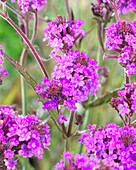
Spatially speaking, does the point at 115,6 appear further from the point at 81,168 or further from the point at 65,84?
the point at 81,168

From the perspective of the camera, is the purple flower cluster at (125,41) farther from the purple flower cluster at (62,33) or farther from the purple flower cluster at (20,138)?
the purple flower cluster at (20,138)

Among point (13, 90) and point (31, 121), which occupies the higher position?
point (13, 90)

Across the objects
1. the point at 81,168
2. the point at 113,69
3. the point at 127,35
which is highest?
the point at 113,69

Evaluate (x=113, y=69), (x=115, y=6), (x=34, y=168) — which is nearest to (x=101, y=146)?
(x=115, y=6)

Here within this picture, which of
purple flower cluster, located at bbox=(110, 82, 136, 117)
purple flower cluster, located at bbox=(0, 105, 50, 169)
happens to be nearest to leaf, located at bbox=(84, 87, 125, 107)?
purple flower cluster, located at bbox=(110, 82, 136, 117)

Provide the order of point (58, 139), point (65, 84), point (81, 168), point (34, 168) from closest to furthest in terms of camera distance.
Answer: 1. point (81, 168)
2. point (65, 84)
3. point (34, 168)
4. point (58, 139)

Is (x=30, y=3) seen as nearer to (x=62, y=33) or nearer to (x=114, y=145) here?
(x=62, y=33)

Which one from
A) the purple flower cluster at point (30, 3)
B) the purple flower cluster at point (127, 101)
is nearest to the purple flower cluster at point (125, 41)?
the purple flower cluster at point (127, 101)

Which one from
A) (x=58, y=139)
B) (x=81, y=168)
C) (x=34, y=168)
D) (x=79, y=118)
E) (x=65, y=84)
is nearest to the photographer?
(x=81, y=168)
